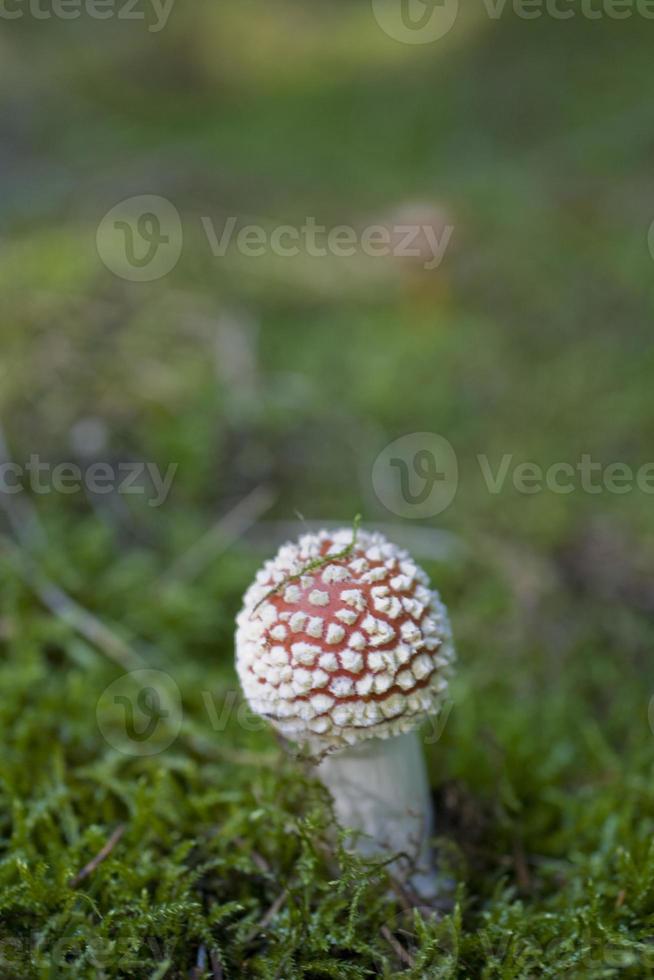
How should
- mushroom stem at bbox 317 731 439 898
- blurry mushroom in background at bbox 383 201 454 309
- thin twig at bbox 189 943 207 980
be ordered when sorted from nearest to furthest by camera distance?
thin twig at bbox 189 943 207 980
mushroom stem at bbox 317 731 439 898
blurry mushroom in background at bbox 383 201 454 309

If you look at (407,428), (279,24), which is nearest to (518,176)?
(279,24)

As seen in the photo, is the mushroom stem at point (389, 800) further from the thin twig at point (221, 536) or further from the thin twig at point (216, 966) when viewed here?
the thin twig at point (221, 536)

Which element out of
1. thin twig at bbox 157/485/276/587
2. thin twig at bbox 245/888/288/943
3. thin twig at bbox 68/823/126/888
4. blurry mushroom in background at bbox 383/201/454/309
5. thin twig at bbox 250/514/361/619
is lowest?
thin twig at bbox 245/888/288/943

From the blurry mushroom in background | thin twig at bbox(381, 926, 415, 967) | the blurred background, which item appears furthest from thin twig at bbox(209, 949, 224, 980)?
the blurry mushroom in background

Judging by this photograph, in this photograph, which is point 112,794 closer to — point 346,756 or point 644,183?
point 346,756

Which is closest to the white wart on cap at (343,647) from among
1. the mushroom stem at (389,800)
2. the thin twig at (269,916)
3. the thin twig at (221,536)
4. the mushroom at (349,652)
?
the mushroom at (349,652)

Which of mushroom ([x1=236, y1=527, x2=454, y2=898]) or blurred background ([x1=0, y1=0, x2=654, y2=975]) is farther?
blurred background ([x1=0, y1=0, x2=654, y2=975])

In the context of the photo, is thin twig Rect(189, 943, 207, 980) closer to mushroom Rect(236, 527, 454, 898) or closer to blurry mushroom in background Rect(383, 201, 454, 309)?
mushroom Rect(236, 527, 454, 898)

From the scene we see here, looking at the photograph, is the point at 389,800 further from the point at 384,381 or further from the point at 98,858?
the point at 384,381
